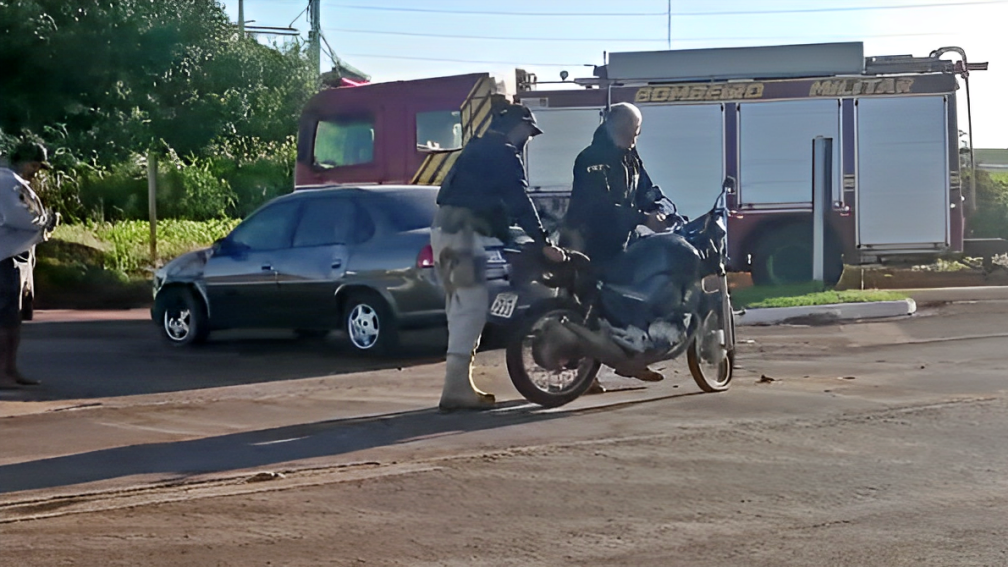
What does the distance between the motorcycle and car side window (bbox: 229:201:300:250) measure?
14.4 feet

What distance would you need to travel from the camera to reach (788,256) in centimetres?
1873

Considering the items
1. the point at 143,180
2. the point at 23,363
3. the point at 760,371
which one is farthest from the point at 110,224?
the point at 760,371

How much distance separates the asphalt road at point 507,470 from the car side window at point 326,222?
5.03 ft

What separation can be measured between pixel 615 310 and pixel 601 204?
0.72 m

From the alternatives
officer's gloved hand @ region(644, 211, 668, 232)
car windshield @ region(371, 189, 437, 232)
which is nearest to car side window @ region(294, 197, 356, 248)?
car windshield @ region(371, 189, 437, 232)

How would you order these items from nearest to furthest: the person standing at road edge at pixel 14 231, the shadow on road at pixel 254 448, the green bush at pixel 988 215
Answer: the shadow on road at pixel 254 448 < the person standing at road edge at pixel 14 231 < the green bush at pixel 988 215

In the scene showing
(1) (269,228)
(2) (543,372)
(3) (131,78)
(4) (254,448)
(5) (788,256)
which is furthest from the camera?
(3) (131,78)

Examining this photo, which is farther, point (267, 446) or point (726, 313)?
→ point (726, 313)

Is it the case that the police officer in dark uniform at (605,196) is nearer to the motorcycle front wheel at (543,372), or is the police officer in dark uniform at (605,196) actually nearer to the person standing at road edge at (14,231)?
the motorcycle front wheel at (543,372)

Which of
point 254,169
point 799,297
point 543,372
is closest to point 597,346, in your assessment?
point 543,372

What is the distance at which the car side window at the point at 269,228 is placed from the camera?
41.1 feet

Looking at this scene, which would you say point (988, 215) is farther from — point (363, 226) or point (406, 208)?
point (363, 226)

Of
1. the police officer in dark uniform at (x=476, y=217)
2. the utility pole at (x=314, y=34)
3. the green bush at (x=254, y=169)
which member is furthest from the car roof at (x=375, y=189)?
the utility pole at (x=314, y=34)

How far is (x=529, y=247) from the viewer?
830cm
